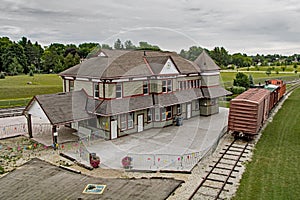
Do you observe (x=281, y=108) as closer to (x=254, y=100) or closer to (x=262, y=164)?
(x=254, y=100)

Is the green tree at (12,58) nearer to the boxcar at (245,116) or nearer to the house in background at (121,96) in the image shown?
the house in background at (121,96)

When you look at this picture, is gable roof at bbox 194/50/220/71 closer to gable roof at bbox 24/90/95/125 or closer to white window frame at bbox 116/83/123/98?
white window frame at bbox 116/83/123/98

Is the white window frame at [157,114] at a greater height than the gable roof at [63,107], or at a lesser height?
lesser

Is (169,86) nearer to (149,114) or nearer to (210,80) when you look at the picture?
(149,114)

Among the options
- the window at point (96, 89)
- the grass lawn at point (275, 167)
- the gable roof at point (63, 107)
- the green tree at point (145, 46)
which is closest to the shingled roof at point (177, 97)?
the green tree at point (145, 46)

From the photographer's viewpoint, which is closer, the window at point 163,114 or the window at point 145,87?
the window at point 145,87

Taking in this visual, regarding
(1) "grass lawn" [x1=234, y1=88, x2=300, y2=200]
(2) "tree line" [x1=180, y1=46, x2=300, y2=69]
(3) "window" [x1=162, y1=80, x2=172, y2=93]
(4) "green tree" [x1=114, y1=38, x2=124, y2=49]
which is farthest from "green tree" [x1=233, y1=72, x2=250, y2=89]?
(4) "green tree" [x1=114, y1=38, x2=124, y2=49]

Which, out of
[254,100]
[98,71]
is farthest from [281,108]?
[98,71]
